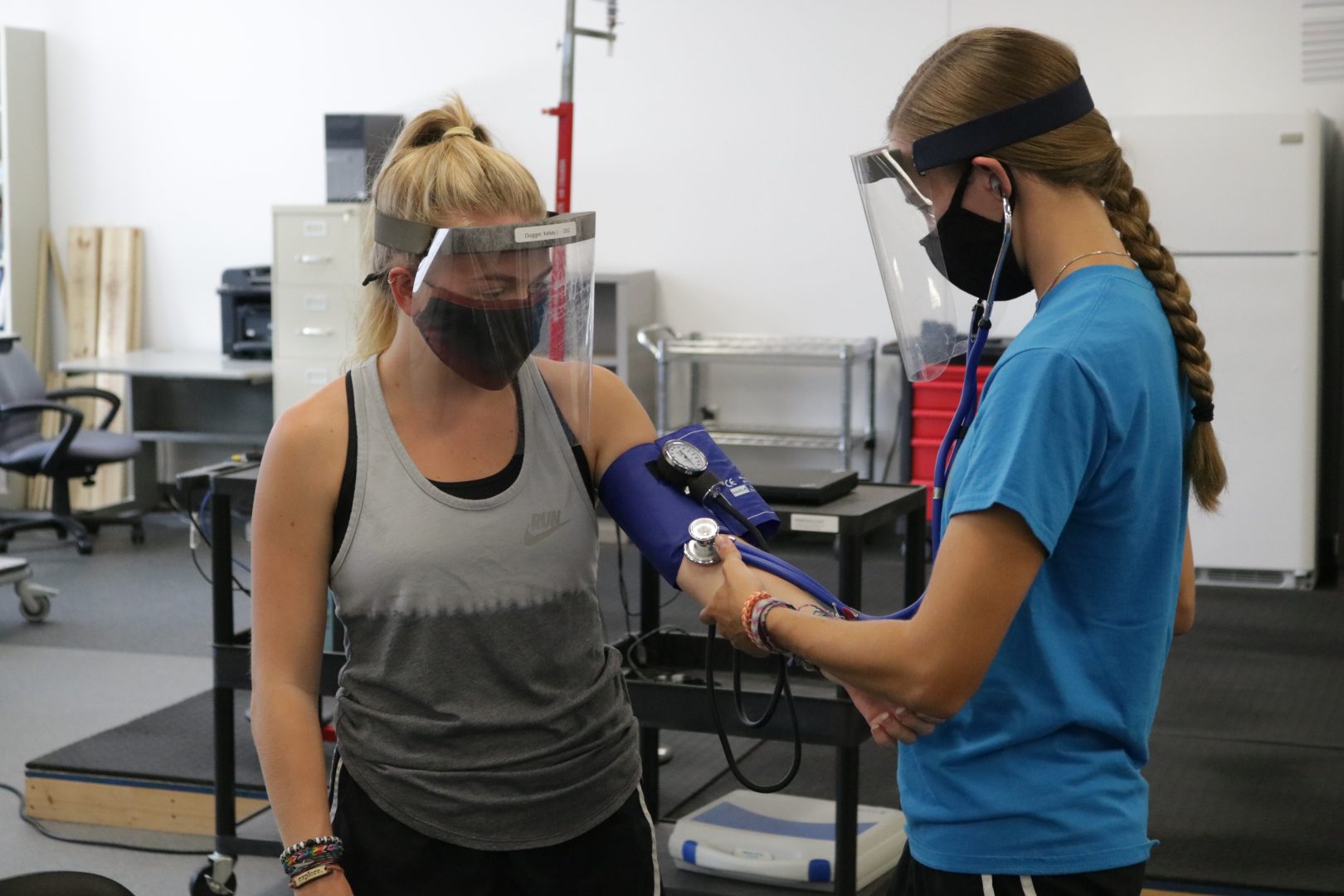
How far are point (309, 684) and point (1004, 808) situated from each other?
0.64 metres

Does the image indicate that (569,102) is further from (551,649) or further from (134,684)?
(551,649)

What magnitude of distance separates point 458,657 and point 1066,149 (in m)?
0.70

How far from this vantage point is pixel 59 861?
287 cm

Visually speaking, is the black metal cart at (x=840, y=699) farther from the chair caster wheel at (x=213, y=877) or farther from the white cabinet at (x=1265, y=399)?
the white cabinet at (x=1265, y=399)

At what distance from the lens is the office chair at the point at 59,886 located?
1.33 m

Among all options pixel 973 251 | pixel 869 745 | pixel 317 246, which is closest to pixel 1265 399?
Answer: pixel 869 745

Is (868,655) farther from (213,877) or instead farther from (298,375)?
(298,375)

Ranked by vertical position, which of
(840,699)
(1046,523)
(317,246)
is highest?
(317,246)

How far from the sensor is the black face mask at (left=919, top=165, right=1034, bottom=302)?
47.4 inches

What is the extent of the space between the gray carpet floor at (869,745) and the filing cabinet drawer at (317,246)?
1.30m

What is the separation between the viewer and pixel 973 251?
124cm

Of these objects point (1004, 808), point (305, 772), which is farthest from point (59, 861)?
point (1004, 808)

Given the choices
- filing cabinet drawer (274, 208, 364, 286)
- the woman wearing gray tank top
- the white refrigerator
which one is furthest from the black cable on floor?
the white refrigerator

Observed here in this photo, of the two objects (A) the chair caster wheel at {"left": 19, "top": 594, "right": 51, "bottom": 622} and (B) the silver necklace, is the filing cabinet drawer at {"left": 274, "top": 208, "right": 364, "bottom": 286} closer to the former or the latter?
(A) the chair caster wheel at {"left": 19, "top": 594, "right": 51, "bottom": 622}
